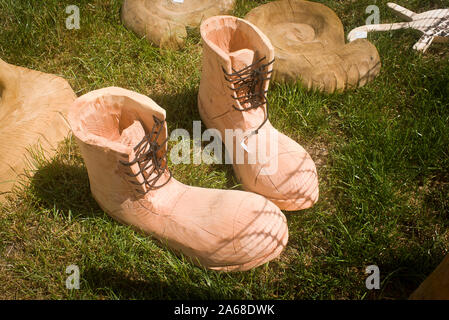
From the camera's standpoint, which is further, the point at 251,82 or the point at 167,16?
the point at 167,16

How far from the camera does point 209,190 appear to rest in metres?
1.78

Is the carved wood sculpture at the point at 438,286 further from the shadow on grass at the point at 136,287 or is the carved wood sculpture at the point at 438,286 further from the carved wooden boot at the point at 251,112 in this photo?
the shadow on grass at the point at 136,287

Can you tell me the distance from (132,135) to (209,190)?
41cm

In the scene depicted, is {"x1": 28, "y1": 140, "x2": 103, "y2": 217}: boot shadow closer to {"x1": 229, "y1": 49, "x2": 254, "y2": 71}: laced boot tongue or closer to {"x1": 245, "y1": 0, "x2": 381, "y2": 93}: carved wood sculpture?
{"x1": 229, "y1": 49, "x2": 254, "y2": 71}: laced boot tongue

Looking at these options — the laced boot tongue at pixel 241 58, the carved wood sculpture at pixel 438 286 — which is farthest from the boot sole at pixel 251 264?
the laced boot tongue at pixel 241 58

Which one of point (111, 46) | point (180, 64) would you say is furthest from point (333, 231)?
point (111, 46)

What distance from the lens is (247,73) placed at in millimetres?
1879

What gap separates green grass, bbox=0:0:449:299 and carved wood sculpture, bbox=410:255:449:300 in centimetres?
27

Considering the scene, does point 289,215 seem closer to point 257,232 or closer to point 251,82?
point 257,232

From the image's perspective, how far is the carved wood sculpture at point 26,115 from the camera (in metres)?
1.90

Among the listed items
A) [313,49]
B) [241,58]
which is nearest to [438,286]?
[241,58]

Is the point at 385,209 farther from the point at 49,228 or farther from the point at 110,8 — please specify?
the point at 110,8

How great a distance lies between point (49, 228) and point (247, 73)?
1.14 m

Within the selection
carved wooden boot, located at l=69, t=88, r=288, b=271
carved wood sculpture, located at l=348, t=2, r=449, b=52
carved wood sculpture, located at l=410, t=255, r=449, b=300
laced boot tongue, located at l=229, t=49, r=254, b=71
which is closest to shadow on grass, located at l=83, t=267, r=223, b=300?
carved wooden boot, located at l=69, t=88, r=288, b=271
